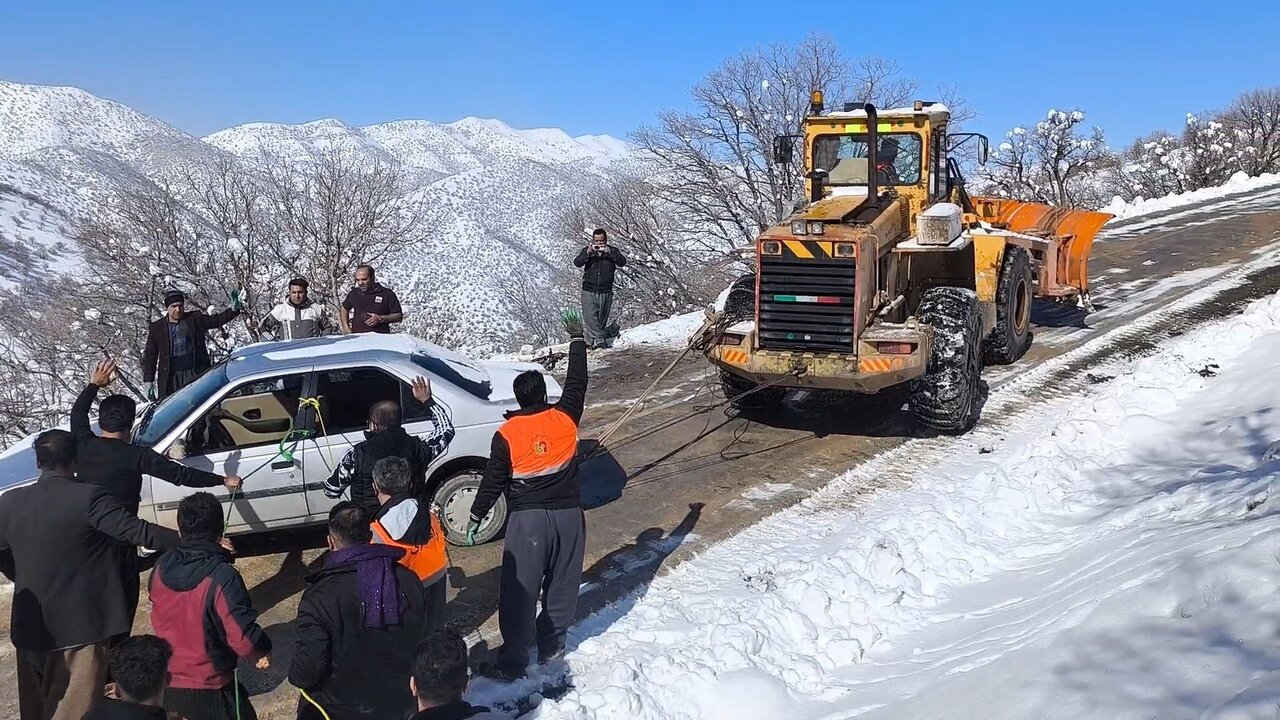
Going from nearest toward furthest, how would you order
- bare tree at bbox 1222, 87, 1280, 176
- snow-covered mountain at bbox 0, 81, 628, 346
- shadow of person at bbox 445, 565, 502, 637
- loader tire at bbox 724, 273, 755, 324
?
shadow of person at bbox 445, 565, 502, 637 < loader tire at bbox 724, 273, 755, 324 < bare tree at bbox 1222, 87, 1280, 176 < snow-covered mountain at bbox 0, 81, 628, 346

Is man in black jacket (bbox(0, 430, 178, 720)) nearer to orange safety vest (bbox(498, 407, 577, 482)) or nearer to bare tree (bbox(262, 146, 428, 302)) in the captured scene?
orange safety vest (bbox(498, 407, 577, 482))

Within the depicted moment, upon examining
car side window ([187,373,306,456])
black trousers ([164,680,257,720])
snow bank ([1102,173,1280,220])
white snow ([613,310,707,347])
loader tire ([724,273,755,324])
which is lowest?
black trousers ([164,680,257,720])

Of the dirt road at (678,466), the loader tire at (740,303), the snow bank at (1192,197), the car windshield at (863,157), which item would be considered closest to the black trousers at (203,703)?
the dirt road at (678,466)

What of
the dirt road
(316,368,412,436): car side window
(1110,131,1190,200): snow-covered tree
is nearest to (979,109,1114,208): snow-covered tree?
(1110,131,1190,200): snow-covered tree

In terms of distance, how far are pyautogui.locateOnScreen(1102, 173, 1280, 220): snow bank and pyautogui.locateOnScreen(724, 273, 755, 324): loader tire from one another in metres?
18.4

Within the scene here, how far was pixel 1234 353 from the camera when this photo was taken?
957 centimetres

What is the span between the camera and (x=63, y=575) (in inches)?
157

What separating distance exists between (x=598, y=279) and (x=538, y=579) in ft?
26.7

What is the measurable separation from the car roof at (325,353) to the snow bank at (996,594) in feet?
8.30

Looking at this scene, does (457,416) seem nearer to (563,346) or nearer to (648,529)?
(648,529)

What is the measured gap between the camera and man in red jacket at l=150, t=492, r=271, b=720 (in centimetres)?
341

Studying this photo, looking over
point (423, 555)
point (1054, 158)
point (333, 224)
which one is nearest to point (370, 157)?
point (333, 224)

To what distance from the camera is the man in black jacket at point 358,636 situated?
325 centimetres

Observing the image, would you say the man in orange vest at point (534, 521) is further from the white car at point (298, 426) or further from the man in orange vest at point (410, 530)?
the white car at point (298, 426)
